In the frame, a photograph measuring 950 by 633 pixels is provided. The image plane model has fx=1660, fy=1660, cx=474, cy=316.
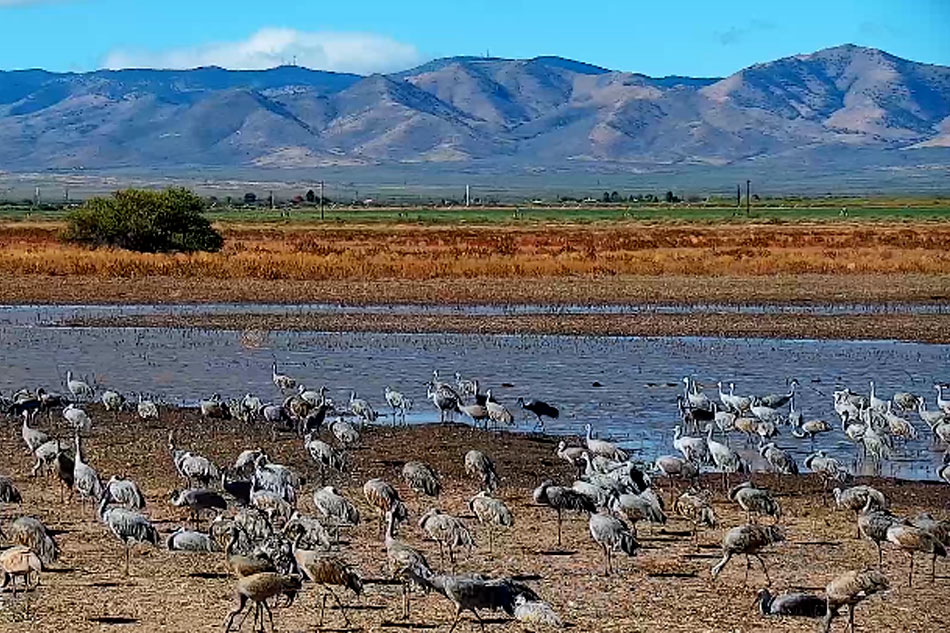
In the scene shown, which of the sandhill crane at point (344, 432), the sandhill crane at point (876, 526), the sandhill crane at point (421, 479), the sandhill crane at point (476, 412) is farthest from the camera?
the sandhill crane at point (476, 412)

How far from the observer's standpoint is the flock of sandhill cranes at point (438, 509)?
39.2ft

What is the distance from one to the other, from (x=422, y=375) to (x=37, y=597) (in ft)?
49.6

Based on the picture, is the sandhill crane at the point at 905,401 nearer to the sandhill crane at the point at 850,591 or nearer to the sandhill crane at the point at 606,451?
the sandhill crane at the point at 606,451

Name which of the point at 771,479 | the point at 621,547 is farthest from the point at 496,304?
the point at 621,547

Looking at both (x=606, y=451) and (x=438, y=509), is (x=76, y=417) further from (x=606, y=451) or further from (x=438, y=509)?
(x=606, y=451)

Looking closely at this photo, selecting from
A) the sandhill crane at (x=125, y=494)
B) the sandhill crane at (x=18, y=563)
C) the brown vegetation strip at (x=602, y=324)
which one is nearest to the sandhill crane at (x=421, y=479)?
the sandhill crane at (x=125, y=494)

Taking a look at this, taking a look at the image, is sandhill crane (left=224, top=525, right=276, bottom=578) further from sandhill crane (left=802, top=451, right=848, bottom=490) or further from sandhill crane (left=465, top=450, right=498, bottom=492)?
sandhill crane (left=802, top=451, right=848, bottom=490)

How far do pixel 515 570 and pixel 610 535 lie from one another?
0.87m

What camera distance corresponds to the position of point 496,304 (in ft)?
138

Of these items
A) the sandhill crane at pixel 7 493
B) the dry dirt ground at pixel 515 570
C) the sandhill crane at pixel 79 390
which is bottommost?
the sandhill crane at pixel 79 390

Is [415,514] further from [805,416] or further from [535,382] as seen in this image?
[535,382]

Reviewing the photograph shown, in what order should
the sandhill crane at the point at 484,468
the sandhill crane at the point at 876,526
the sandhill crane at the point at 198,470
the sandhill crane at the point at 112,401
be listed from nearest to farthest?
the sandhill crane at the point at 876,526 → the sandhill crane at the point at 198,470 → the sandhill crane at the point at 484,468 → the sandhill crane at the point at 112,401

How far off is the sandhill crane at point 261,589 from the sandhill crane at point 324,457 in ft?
19.5

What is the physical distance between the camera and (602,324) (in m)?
36.1
